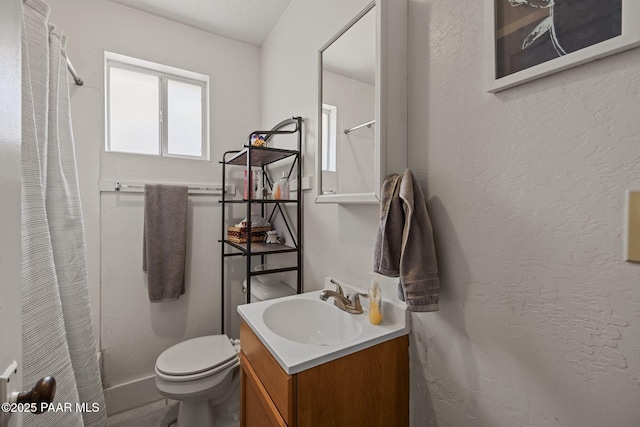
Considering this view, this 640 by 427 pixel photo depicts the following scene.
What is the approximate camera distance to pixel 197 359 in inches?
57.4

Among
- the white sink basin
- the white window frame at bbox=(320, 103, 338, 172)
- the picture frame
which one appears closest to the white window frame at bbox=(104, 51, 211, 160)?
the white window frame at bbox=(320, 103, 338, 172)

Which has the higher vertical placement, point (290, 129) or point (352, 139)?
point (290, 129)

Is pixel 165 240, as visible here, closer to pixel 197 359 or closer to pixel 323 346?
pixel 197 359

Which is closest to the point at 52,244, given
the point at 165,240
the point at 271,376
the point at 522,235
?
the point at 165,240

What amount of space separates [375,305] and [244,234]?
3.39 ft

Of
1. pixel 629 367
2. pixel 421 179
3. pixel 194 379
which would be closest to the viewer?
pixel 629 367

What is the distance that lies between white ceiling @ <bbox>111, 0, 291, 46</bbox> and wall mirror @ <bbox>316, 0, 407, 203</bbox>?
851 millimetres

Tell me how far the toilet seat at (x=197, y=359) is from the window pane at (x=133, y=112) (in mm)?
1384

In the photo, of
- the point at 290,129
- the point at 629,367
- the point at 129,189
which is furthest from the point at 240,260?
the point at 629,367

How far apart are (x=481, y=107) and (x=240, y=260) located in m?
1.89

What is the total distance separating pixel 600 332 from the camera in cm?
53

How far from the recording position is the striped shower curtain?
0.84m

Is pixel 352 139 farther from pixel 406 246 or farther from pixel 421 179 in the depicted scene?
pixel 406 246

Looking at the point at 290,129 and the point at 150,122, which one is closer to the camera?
the point at 290,129
